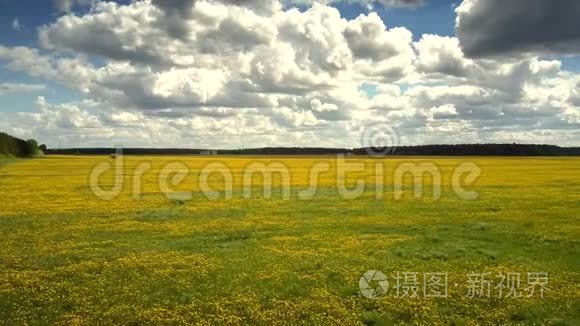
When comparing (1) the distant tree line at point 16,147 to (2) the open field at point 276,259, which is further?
(1) the distant tree line at point 16,147

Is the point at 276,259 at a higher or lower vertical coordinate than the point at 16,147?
lower

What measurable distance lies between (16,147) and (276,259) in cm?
16141

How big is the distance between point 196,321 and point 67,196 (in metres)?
35.0

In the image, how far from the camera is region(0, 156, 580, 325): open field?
1484cm

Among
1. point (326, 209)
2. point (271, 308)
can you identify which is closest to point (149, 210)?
point (326, 209)

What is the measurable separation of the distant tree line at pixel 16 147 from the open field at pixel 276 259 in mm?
117845

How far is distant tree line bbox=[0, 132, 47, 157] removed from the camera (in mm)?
142375

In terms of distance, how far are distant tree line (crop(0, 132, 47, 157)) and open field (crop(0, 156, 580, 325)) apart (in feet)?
387

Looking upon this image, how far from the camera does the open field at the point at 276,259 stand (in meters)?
14.8

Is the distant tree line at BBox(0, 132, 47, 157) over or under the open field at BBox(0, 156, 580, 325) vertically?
over

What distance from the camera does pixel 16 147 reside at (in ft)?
520

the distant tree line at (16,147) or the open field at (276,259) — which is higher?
the distant tree line at (16,147)

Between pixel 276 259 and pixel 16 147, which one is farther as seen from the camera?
pixel 16 147

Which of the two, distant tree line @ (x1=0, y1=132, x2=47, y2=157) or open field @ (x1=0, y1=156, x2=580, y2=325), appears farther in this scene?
distant tree line @ (x1=0, y1=132, x2=47, y2=157)
